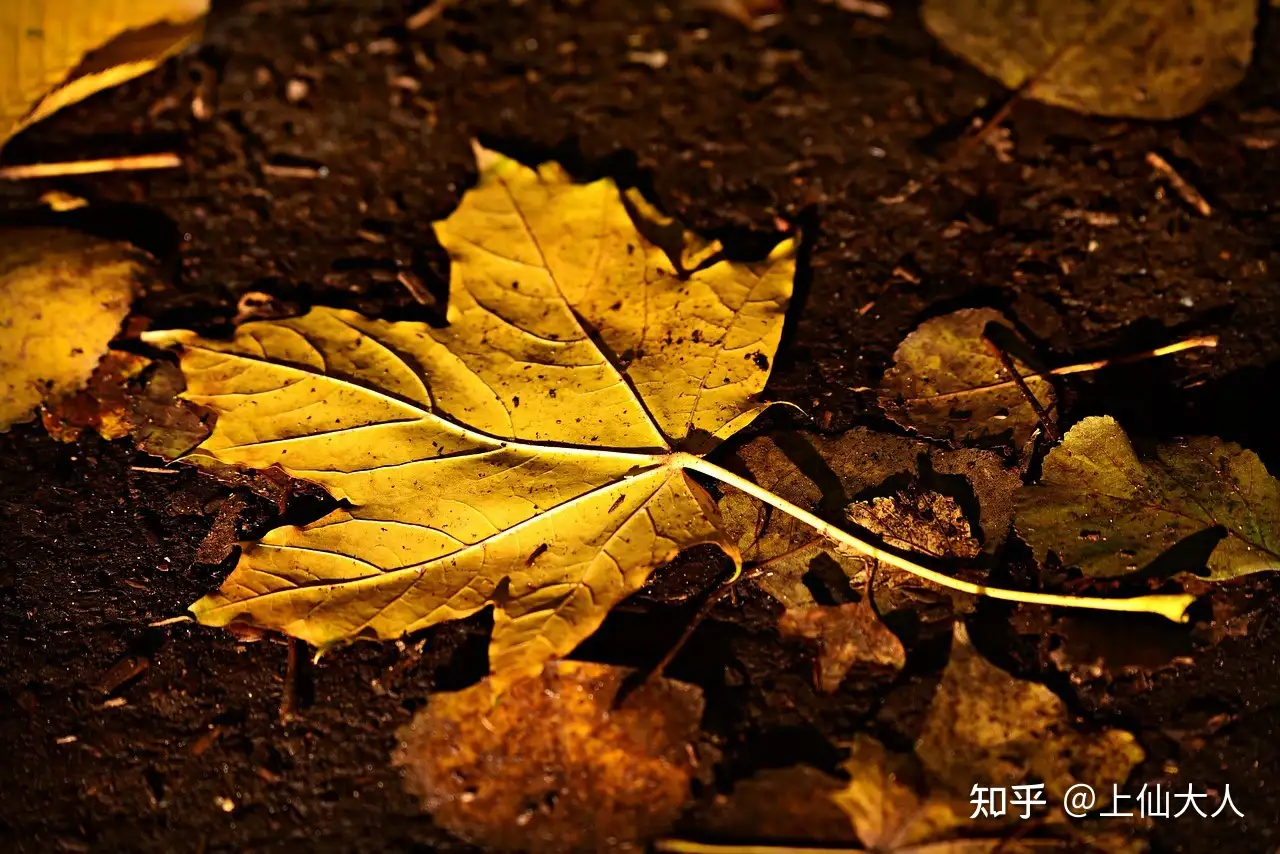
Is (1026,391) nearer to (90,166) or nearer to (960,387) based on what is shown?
(960,387)

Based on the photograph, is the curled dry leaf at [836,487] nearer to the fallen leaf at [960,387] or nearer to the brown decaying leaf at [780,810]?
the fallen leaf at [960,387]

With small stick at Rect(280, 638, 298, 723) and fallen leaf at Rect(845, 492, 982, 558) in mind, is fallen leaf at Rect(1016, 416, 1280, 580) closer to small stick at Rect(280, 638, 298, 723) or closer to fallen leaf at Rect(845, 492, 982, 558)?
fallen leaf at Rect(845, 492, 982, 558)

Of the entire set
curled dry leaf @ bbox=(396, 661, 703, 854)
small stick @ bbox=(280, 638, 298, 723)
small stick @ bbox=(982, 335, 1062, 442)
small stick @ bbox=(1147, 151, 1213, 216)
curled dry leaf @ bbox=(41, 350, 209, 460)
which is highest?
small stick @ bbox=(1147, 151, 1213, 216)

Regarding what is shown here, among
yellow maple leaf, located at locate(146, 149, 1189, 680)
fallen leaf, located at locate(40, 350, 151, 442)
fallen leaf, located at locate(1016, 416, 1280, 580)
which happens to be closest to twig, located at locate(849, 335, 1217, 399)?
fallen leaf, located at locate(1016, 416, 1280, 580)

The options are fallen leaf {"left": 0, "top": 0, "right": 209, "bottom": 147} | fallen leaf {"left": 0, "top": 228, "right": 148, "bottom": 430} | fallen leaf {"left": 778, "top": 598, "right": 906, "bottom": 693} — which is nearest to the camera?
fallen leaf {"left": 0, "top": 0, "right": 209, "bottom": 147}

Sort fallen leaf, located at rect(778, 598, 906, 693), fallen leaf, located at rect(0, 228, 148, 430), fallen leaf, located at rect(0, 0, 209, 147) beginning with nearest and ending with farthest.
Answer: fallen leaf, located at rect(0, 0, 209, 147) → fallen leaf, located at rect(0, 228, 148, 430) → fallen leaf, located at rect(778, 598, 906, 693)

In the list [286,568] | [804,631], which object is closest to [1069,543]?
[804,631]

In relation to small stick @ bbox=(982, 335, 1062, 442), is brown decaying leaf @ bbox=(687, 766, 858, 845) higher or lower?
lower

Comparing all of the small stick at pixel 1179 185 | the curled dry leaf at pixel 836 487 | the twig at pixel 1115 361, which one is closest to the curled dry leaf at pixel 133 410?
the curled dry leaf at pixel 836 487
